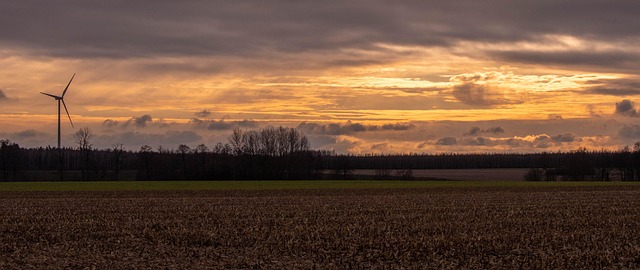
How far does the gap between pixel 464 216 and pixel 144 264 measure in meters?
19.4

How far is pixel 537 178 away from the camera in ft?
469

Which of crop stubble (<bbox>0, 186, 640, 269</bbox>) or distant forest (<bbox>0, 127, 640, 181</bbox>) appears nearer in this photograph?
crop stubble (<bbox>0, 186, 640, 269</bbox>)

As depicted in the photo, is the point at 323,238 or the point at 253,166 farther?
the point at 253,166

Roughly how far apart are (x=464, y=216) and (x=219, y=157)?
137266 millimetres

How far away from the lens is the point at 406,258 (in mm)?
22766

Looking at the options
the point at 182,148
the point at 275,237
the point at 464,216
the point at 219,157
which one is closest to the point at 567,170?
the point at 219,157

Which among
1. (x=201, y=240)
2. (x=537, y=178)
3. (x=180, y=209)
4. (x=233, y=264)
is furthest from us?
(x=537, y=178)

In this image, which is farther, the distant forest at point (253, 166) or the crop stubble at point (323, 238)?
the distant forest at point (253, 166)

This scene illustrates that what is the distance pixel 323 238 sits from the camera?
27.6 meters

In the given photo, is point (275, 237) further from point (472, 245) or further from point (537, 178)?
point (537, 178)

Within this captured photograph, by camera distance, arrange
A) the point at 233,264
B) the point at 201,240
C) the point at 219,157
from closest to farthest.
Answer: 1. the point at 233,264
2. the point at 201,240
3. the point at 219,157

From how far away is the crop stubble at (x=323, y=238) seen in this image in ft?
73.7

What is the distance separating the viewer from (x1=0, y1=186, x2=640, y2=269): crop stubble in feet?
73.7

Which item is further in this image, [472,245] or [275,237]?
[275,237]
